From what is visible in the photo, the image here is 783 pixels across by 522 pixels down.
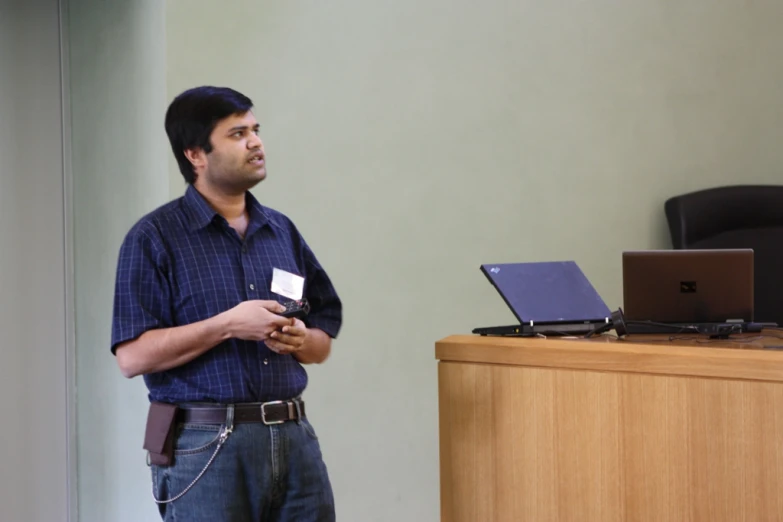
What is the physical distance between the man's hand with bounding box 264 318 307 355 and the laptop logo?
1.24m

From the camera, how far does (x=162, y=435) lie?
185 cm

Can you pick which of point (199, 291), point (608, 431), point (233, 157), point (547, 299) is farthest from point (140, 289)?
point (547, 299)

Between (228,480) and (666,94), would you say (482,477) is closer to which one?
(228,480)

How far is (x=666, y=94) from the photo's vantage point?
14.6ft

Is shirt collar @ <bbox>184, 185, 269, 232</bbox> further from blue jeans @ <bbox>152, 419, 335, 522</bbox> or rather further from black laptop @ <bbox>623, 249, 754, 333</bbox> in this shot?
black laptop @ <bbox>623, 249, 754, 333</bbox>

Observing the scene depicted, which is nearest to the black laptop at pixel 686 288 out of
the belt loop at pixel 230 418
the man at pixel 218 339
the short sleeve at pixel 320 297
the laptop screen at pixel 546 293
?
the laptop screen at pixel 546 293

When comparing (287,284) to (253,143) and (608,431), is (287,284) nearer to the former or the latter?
(253,143)

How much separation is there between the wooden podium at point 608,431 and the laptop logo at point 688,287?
17.5 inches

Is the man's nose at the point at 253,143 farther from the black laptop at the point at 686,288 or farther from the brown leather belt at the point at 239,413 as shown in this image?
the black laptop at the point at 686,288

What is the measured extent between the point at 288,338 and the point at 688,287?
1.30 m

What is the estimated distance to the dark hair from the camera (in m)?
2.00

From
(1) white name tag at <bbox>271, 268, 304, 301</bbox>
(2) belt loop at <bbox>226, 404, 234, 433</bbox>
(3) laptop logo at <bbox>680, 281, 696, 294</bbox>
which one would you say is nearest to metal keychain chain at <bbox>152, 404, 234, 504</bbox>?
(2) belt loop at <bbox>226, 404, 234, 433</bbox>

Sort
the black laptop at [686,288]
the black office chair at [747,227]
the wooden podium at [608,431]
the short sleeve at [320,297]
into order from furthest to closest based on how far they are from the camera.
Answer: the black office chair at [747,227]
the black laptop at [686,288]
the short sleeve at [320,297]
the wooden podium at [608,431]

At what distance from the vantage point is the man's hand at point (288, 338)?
1910 millimetres
